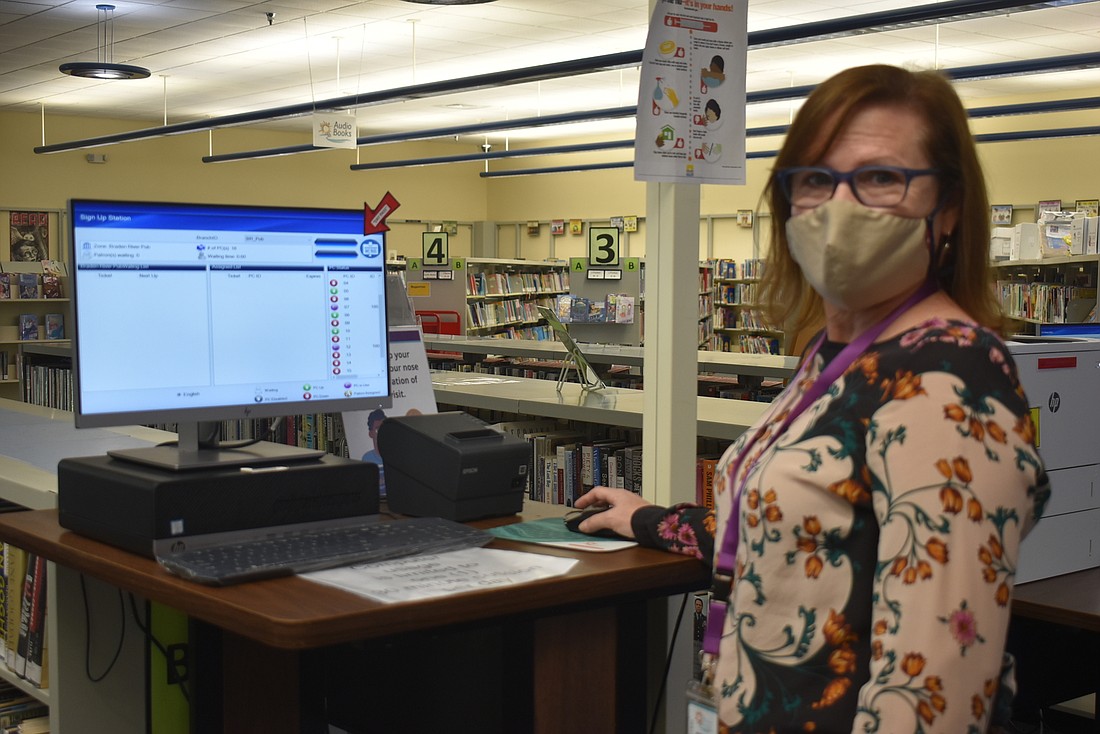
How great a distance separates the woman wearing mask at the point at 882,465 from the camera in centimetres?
112

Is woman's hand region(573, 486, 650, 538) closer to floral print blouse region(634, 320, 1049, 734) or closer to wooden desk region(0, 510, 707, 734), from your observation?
wooden desk region(0, 510, 707, 734)

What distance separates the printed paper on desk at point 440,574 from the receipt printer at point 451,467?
0.27 m

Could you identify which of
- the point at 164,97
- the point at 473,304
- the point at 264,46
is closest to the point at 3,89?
the point at 164,97

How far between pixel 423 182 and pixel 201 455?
58.6 ft

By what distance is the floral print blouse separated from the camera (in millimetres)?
1118

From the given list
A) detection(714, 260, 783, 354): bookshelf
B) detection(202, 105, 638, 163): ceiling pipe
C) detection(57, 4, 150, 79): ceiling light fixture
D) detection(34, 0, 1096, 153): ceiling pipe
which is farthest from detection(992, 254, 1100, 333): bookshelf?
detection(57, 4, 150, 79): ceiling light fixture

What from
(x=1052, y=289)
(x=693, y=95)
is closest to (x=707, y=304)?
(x=1052, y=289)

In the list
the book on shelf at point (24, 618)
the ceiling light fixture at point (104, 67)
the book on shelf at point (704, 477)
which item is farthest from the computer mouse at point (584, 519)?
the ceiling light fixture at point (104, 67)

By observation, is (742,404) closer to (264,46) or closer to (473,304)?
(264,46)

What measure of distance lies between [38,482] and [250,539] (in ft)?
2.65

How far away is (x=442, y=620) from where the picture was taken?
1.43m

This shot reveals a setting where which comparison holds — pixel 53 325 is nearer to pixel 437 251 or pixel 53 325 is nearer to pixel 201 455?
pixel 437 251

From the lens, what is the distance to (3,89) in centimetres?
1377

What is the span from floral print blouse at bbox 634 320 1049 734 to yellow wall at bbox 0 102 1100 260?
12032 millimetres
